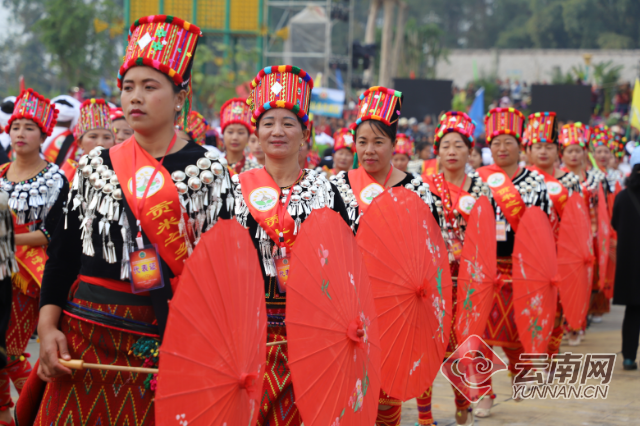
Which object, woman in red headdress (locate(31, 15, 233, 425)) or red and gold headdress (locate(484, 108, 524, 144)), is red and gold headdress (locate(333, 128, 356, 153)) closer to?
red and gold headdress (locate(484, 108, 524, 144))

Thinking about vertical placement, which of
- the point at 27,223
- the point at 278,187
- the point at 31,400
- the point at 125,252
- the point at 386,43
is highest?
the point at 386,43

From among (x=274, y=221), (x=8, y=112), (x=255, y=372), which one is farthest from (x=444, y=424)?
(x=8, y=112)

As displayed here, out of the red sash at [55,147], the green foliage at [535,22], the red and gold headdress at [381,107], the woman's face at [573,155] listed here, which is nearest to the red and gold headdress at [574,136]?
the woman's face at [573,155]

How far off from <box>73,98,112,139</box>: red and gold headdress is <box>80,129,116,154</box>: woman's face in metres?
0.05

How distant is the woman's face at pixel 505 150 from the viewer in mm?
6418

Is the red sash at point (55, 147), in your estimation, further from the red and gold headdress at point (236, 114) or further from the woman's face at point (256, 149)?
the woman's face at point (256, 149)

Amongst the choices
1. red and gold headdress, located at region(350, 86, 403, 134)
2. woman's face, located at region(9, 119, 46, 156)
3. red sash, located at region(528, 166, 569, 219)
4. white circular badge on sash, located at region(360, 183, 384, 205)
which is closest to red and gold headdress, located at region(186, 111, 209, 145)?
woman's face, located at region(9, 119, 46, 156)

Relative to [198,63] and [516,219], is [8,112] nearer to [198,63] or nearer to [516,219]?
[516,219]

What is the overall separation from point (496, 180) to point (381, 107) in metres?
1.96

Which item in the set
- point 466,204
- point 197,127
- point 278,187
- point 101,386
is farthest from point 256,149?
point 101,386

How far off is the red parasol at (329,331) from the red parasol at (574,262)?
3.28 meters

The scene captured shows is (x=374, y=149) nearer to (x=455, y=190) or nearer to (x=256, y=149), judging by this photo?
(x=455, y=190)

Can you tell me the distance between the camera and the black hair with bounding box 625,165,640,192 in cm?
723

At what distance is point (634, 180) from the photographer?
7320 mm
